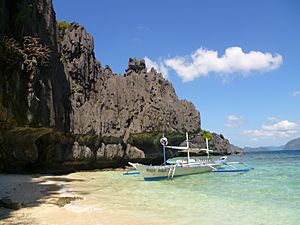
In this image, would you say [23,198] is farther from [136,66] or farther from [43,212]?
[136,66]

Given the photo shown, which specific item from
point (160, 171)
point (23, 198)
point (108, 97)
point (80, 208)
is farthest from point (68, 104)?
point (80, 208)

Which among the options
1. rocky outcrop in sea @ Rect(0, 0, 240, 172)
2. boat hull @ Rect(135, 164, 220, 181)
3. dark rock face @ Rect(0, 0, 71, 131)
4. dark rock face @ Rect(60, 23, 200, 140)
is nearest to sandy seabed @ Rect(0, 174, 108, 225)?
rocky outcrop in sea @ Rect(0, 0, 240, 172)

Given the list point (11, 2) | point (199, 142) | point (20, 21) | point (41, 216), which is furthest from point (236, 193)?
point (199, 142)

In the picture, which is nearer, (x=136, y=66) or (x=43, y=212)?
(x=43, y=212)

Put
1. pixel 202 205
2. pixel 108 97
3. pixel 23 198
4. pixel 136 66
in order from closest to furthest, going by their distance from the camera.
Answer: pixel 202 205, pixel 23 198, pixel 108 97, pixel 136 66

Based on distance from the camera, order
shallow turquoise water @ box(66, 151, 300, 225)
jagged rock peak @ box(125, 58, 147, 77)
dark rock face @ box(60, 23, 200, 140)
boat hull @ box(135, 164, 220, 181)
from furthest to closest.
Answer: jagged rock peak @ box(125, 58, 147, 77)
dark rock face @ box(60, 23, 200, 140)
boat hull @ box(135, 164, 220, 181)
shallow turquoise water @ box(66, 151, 300, 225)

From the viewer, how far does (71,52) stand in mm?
33969

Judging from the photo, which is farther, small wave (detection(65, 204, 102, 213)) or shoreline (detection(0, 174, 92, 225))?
small wave (detection(65, 204, 102, 213))

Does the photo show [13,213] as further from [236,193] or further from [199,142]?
[199,142]

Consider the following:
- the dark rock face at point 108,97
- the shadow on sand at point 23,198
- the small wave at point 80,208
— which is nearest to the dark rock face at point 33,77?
the shadow on sand at point 23,198

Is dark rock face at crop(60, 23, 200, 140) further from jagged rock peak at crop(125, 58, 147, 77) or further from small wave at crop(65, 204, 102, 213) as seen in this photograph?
small wave at crop(65, 204, 102, 213)

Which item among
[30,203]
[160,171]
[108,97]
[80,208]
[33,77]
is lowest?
[80,208]

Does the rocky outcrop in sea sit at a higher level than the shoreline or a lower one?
higher

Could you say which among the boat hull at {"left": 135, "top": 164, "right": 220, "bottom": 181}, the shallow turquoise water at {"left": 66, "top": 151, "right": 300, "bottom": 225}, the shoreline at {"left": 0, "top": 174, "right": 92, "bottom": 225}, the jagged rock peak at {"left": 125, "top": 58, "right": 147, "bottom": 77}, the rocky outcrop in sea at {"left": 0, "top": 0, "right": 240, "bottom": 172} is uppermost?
the jagged rock peak at {"left": 125, "top": 58, "right": 147, "bottom": 77}
